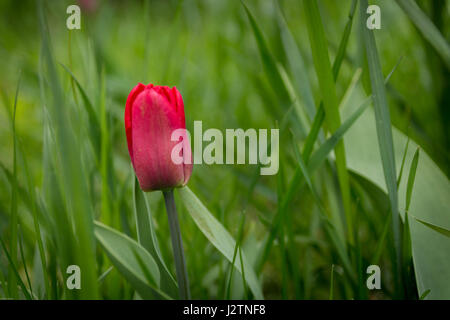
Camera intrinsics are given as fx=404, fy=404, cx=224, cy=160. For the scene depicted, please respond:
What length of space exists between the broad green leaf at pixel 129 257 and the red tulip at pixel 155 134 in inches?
2.0

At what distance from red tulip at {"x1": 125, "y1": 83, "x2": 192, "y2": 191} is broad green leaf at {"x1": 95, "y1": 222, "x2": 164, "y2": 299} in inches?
2.0

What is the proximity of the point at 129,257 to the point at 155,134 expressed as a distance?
0.37ft

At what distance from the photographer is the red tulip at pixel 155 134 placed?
1.02ft

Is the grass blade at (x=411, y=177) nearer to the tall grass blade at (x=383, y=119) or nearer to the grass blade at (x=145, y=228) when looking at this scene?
the tall grass blade at (x=383, y=119)

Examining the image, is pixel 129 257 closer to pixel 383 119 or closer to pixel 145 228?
pixel 145 228

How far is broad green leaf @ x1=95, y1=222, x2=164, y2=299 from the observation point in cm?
33

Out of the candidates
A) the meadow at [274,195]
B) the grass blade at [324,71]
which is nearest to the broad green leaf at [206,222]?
the meadow at [274,195]

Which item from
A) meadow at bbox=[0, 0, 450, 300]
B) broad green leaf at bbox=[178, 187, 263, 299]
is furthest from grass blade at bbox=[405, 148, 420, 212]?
broad green leaf at bbox=[178, 187, 263, 299]

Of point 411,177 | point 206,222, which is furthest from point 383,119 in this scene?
point 206,222

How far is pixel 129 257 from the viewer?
348 millimetres

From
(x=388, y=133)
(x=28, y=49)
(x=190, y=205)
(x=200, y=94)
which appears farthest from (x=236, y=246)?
(x=28, y=49)

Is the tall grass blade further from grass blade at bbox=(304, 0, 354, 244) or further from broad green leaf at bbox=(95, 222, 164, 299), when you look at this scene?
broad green leaf at bbox=(95, 222, 164, 299)

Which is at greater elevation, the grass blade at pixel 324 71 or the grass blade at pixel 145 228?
the grass blade at pixel 324 71
